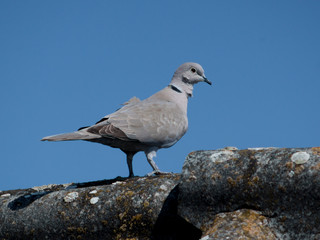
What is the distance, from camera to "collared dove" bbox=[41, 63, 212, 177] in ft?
22.4

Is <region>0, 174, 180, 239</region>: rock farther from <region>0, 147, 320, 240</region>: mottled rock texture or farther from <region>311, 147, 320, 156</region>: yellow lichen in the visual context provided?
<region>311, 147, 320, 156</region>: yellow lichen

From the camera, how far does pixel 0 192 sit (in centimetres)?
715

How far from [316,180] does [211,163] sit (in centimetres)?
94

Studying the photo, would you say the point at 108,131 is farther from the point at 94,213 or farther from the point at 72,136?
the point at 94,213

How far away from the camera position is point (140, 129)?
23.0 ft

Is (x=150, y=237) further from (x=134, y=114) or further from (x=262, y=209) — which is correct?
(x=134, y=114)

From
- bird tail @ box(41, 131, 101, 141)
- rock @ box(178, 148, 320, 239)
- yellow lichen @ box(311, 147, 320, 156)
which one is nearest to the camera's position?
rock @ box(178, 148, 320, 239)

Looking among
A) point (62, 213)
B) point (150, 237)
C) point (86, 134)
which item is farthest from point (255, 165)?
point (86, 134)

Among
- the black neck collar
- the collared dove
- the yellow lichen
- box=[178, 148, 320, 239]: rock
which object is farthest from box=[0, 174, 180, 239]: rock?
the black neck collar

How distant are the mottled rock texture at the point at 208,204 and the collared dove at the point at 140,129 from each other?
4.88ft

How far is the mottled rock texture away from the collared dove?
4.88ft

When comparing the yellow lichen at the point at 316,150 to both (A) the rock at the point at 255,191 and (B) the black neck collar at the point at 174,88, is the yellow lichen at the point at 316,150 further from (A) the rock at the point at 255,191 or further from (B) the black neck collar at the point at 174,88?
(B) the black neck collar at the point at 174,88

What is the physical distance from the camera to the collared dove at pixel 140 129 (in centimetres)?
684

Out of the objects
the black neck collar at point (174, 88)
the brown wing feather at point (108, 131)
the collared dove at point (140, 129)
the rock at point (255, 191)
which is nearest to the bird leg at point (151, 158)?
the collared dove at point (140, 129)
